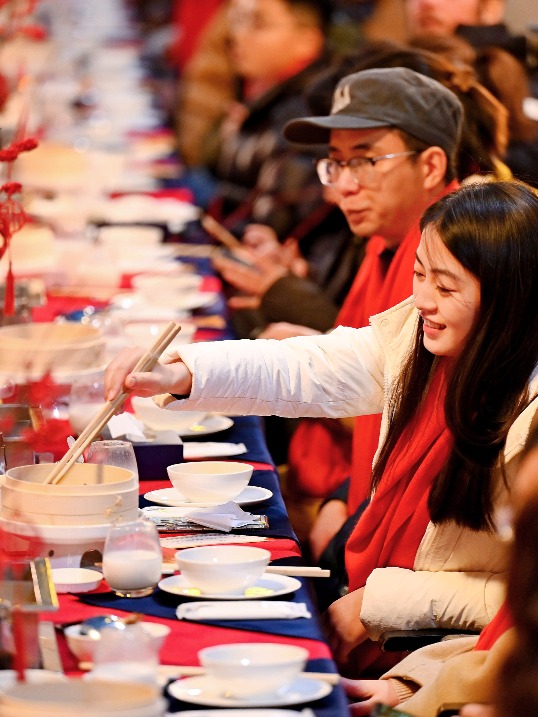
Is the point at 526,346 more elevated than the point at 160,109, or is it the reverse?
the point at 526,346

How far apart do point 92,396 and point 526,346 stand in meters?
0.91

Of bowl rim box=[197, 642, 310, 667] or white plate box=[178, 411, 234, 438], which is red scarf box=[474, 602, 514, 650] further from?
white plate box=[178, 411, 234, 438]

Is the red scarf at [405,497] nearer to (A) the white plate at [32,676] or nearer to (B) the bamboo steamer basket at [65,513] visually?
(B) the bamboo steamer basket at [65,513]

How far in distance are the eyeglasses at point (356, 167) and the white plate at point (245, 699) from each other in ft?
5.45

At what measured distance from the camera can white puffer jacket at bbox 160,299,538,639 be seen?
2.43m

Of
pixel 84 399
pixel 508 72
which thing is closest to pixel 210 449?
pixel 84 399

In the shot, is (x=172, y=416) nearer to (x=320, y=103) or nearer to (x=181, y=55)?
(x=320, y=103)

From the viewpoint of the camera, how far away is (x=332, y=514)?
3.38m

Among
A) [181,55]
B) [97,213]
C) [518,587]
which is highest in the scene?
[518,587]

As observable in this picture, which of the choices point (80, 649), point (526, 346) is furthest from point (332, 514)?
point (80, 649)

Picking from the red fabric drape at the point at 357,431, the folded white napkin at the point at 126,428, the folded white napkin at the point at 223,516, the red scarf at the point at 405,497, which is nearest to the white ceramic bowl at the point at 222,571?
the folded white napkin at the point at 223,516

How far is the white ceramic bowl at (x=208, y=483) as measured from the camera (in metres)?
2.54

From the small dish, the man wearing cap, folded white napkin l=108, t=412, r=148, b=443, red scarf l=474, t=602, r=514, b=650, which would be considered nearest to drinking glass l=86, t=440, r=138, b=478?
the small dish

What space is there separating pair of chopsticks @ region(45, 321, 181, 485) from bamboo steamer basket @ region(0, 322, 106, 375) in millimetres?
662
